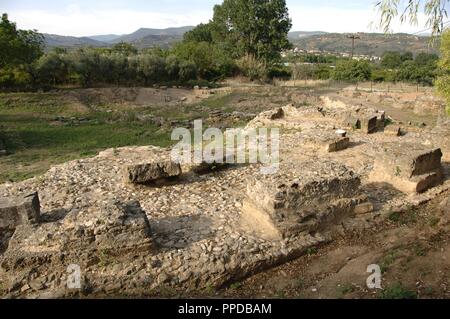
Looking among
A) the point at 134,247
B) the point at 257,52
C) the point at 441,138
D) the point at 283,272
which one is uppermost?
the point at 257,52

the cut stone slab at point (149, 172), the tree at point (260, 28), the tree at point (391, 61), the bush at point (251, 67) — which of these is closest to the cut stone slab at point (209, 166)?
the cut stone slab at point (149, 172)

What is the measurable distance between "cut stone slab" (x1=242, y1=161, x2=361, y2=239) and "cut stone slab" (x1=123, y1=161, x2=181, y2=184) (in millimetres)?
2256

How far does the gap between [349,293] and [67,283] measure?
3.86 m

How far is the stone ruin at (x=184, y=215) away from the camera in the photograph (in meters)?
5.72

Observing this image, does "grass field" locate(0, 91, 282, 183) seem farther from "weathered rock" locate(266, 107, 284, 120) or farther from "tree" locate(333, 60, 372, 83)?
"tree" locate(333, 60, 372, 83)

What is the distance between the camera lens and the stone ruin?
5.72m

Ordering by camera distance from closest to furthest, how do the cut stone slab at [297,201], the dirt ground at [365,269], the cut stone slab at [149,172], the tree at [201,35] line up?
the dirt ground at [365,269] < the cut stone slab at [297,201] < the cut stone slab at [149,172] < the tree at [201,35]

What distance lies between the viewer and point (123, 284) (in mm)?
5566

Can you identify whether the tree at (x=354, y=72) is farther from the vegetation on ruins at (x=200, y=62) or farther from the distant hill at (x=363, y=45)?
the distant hill at (x=363, y=45)

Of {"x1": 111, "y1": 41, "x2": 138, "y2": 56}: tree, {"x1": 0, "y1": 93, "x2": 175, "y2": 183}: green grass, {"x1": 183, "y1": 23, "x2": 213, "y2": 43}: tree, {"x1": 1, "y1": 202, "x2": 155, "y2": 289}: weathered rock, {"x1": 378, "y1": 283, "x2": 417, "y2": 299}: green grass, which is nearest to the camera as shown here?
{"x1": 378, "y1": 283, "x2": 417, "y2": 299}: green grass

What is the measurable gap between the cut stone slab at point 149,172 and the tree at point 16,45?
19.3 metres

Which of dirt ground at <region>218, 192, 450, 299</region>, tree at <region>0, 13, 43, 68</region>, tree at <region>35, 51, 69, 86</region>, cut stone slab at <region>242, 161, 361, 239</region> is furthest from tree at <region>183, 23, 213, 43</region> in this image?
dirt ground at <region>218, 192, 450, 299</region>
